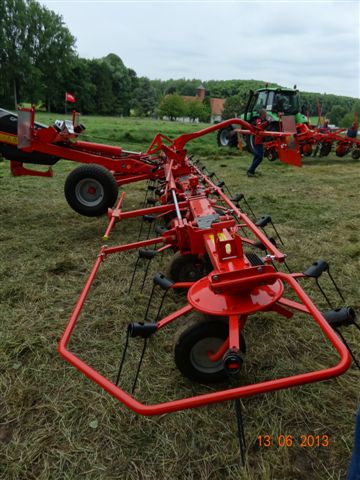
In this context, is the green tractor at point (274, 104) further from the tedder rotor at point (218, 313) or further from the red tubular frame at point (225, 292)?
the tedder rotor at point (218, 313)

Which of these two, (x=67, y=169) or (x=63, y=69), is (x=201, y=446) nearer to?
(x=67, y=169)

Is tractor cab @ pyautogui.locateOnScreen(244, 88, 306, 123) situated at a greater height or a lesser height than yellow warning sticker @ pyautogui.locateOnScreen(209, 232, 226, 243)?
greater

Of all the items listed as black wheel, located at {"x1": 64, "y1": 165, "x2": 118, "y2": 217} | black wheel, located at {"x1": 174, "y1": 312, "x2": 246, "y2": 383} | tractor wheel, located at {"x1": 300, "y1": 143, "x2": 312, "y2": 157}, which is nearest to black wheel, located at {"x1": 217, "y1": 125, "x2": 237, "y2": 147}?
tractor wheel, located at {"x1": 300, "y1": 143, "x2": 312, "y2": 157}

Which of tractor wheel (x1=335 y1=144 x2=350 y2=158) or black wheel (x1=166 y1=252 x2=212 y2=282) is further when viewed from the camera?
tractor wheel (x1=335 y1=144 x2=350 y2=158)

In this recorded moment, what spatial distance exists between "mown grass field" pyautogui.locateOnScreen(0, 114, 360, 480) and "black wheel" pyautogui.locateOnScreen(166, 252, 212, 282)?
0.27 m

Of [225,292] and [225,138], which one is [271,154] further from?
[225,292]

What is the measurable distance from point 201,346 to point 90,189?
359cm

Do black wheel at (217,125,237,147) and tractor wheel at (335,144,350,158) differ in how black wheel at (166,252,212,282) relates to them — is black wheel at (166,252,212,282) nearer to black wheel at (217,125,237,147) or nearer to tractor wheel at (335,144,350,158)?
tractor wheel at (335,144,350,158)

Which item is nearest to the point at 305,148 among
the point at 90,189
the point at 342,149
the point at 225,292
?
the point at 342,149

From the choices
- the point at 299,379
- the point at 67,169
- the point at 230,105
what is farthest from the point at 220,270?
the point at 230,105

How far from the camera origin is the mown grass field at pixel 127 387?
189cm

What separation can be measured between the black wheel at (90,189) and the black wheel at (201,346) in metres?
3.28

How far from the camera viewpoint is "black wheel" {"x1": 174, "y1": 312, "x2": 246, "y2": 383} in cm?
217
